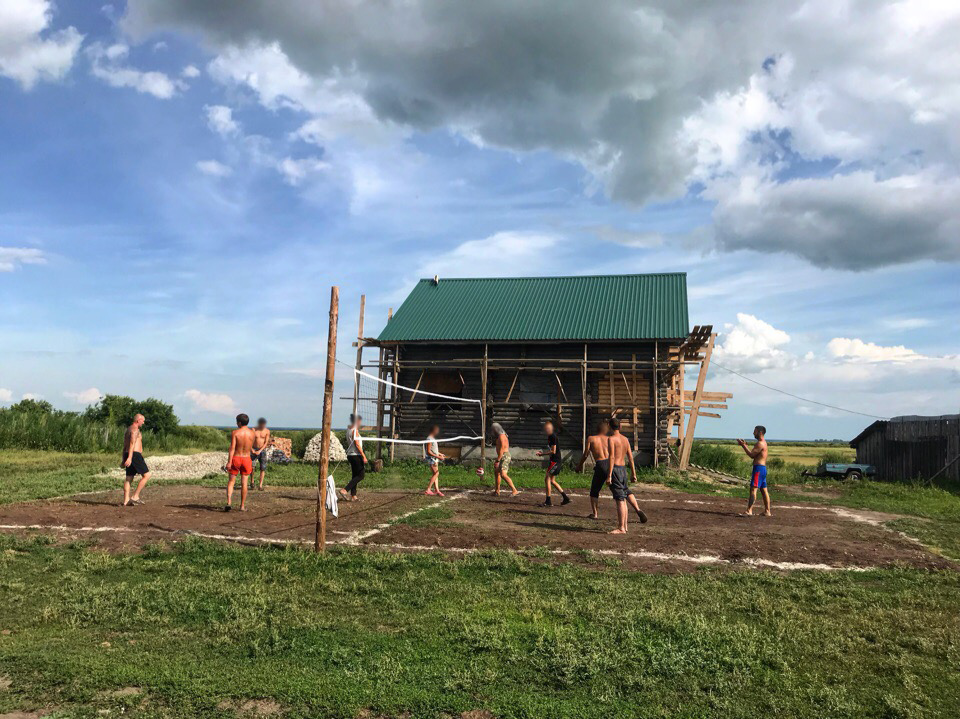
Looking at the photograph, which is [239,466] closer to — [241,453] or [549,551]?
[241,453]

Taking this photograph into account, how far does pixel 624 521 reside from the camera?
34.2 feet

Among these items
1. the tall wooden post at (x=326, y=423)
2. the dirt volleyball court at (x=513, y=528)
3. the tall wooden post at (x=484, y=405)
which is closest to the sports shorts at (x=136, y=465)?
the dirt volleyball court at (x=513, y=528)

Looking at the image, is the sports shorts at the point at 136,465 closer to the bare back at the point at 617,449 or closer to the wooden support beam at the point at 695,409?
the bare back at the point at 617,449

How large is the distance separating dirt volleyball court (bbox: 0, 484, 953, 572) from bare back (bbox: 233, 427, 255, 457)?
1118 mm

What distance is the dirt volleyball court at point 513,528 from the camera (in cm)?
899

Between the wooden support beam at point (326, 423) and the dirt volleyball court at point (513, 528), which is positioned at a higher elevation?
the wooden support beam at point (326, 423)

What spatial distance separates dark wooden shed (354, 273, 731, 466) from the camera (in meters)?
23.2

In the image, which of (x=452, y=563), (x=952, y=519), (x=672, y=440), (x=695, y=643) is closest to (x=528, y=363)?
(x=672, y=440)

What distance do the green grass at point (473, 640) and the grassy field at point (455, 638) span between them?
Result: 0.02m

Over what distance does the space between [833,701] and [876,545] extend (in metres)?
6.87

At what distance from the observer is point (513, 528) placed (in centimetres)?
1088

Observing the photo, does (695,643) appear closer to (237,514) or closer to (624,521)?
(624,521)

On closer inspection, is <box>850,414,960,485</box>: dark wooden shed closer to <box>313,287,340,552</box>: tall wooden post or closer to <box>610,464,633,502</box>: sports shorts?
<box>610,464,633,502</box>: sports shorts

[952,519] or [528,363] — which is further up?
[528,363]
